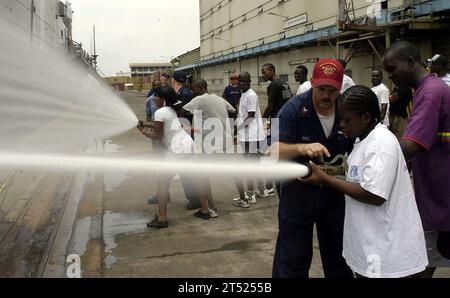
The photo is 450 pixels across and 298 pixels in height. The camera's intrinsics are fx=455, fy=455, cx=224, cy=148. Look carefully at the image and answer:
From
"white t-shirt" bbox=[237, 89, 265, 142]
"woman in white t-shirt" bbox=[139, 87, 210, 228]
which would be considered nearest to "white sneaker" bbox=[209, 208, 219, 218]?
"woman in white t-shirt" bbox=[139, 87, 210, 228]

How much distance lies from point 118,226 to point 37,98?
16.7ft

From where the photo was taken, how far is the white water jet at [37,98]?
255 inches

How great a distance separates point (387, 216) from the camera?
2180 millimetres

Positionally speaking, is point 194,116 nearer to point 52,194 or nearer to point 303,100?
point 52,194

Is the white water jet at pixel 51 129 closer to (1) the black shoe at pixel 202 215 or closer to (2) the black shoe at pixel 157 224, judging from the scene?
(1) the black shoe at pixel 202 215

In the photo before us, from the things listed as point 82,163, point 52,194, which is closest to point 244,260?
point 52,194

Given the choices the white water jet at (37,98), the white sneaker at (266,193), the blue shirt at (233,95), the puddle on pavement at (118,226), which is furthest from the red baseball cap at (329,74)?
the blue shirt at (233,95)

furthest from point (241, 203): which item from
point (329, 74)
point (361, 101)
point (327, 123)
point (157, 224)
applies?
point (361, 101)

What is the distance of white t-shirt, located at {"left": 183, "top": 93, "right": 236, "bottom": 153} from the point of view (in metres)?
6.15

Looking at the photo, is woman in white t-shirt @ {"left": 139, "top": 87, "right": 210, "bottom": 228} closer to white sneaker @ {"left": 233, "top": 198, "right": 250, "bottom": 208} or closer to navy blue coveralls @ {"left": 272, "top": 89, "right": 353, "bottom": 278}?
white sneaker @ {"left": 233, "top": 198, "right": 250, "bottom": 208}

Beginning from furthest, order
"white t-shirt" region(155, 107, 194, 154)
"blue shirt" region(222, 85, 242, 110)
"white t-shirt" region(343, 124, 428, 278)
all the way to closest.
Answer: "blue shirt" region(222, 85, 242, 110)
"white t-shirt" region(155, 107, 194, 154)
"white t-shirt" region(343, 124, 428, 278)

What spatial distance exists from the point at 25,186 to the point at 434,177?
22.0ft

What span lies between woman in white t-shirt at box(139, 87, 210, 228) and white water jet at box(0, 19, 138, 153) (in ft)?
5.15
